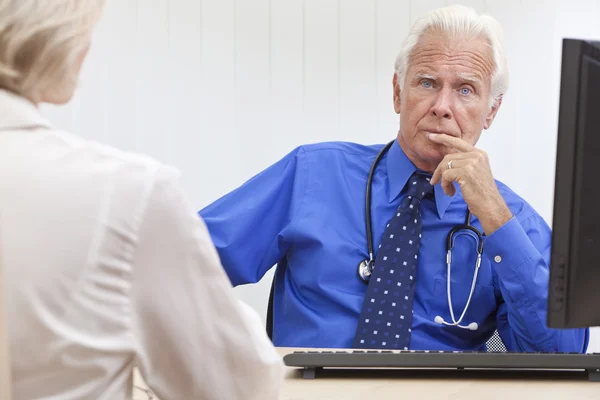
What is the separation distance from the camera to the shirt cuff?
1.68m

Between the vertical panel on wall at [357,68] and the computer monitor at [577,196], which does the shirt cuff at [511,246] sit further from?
the vertical panel on wall at [357,68]

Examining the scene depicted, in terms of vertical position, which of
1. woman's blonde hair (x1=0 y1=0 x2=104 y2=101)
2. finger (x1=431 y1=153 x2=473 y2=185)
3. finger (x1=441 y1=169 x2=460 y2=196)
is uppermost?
woman's blonde hair (x1=0 y1=0 x2=104 y2=101)

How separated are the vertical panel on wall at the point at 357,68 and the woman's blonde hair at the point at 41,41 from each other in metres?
1.90

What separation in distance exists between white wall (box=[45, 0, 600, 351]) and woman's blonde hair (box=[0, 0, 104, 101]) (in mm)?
1776

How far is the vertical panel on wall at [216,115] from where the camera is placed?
104 inches

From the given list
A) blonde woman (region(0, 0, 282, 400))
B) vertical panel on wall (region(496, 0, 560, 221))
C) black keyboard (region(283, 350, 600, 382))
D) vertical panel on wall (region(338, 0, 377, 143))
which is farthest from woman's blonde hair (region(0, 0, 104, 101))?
vertical panel on wall (region(496, 0, 560, 221))

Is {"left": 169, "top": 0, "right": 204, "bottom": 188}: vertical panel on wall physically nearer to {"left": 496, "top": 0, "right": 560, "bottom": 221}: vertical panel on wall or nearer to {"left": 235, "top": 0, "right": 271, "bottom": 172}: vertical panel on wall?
{"left": 235, "top": 0, "right": 271, "bottom": 172}: vertical panel on wall

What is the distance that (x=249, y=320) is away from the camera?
0.89 metres

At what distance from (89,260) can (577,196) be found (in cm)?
61

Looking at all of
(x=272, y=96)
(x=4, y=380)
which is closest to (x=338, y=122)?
(x=272, y=96)

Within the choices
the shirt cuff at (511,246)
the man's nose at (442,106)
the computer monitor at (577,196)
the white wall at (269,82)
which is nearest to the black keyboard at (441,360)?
the computer monitor at (577,196)

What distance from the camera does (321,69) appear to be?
272 cm

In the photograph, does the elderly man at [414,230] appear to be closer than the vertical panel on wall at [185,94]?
Yes

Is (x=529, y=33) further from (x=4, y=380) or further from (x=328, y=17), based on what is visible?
(x=4, y=380)
